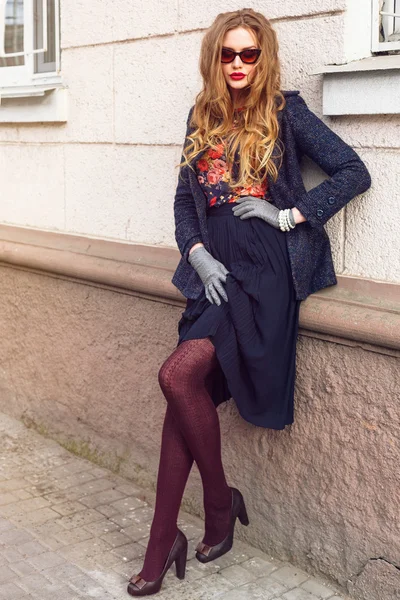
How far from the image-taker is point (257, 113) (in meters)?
3.43

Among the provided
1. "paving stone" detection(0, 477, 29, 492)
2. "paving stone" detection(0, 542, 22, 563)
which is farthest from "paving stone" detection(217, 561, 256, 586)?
"paving stone" detection(0, 477, 29, 492)

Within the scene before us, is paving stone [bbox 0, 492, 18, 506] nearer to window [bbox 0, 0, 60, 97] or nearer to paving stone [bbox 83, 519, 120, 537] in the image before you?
paving stone [bbox 83, 519, 120, 537]

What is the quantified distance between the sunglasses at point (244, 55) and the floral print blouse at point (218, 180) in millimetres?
328

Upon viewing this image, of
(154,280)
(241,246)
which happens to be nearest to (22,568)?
(154,280)

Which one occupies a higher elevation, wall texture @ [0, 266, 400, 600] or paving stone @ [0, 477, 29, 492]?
wall texture @ [0, 266, 400, 600]

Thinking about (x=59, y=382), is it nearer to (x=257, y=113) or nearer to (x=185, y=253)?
(x=185, y=253)

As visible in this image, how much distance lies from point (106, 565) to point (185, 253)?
134 cm

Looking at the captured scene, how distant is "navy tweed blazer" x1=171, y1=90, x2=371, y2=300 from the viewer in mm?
3322

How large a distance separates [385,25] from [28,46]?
262 centimetres

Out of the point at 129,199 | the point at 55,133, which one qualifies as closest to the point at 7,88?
the point at 55,133

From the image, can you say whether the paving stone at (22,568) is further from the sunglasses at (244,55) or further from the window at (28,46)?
the window at (28,46)

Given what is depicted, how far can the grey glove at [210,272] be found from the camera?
349 cm

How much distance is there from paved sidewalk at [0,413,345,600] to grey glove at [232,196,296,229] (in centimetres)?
144

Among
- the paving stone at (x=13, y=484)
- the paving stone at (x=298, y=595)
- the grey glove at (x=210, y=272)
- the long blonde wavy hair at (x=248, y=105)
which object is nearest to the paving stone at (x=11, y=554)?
the paving stone at (x=13, y=484)
